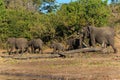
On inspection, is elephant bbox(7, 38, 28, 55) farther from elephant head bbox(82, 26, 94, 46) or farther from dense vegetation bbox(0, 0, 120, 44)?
dense vegetation bbox(0, 0, 120, 44)

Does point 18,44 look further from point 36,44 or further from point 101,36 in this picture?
point 101,36

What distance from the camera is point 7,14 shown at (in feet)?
140

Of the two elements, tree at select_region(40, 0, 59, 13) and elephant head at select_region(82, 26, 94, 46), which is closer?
elephant head at select_region(82, 26, 94, 46)

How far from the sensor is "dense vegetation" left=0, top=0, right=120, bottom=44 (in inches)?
1510

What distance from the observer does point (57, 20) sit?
39.9m

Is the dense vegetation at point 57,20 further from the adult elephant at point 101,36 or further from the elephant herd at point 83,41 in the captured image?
the adult elephant at point 101,36

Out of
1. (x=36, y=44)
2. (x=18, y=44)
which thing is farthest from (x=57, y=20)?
(x=18, y=44)

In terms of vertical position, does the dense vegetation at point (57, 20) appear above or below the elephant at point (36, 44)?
above

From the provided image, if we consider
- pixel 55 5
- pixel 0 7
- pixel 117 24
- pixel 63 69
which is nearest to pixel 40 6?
pixel 55 5

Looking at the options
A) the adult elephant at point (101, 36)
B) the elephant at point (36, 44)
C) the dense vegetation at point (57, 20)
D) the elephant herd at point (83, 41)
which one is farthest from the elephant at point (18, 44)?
the dense vegetation at point (57, 20)

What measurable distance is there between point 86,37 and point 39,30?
1015 cm

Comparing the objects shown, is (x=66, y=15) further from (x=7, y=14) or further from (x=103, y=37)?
(x=103, y=37)

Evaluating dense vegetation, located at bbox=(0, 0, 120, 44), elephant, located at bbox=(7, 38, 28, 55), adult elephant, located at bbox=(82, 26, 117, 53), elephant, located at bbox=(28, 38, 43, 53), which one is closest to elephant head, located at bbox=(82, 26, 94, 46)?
adult elephant, located at bbox=(82, 26, 117, 53)

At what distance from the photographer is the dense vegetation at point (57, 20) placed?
3834cm
